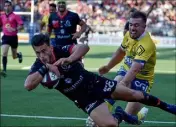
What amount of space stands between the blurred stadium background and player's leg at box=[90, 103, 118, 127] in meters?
2.66

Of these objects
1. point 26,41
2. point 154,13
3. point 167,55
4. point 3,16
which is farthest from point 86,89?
point 154,13

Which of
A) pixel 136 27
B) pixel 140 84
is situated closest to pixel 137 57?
pixel 136 27

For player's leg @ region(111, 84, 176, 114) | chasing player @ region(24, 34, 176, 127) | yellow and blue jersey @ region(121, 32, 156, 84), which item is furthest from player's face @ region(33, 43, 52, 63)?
yellow and blue jersey @ region(121, 32, 156, 84)

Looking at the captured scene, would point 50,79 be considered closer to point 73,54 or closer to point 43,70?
point 43,70

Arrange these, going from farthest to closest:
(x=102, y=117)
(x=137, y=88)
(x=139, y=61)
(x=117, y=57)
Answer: (x=117, y=57), (x=137, y=88), (x=139, y=61), (x=102, y=117)

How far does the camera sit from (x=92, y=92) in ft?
26.9

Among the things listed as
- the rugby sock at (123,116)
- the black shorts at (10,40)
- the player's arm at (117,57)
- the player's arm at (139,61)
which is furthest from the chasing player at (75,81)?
the black shorts at (10,40)

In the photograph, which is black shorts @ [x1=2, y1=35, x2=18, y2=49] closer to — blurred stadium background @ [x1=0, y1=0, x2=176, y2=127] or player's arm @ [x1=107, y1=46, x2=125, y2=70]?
blurred stadium background @ [x1=0, y1=0, x2=176, y2=127]

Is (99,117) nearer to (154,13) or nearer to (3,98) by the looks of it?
(3,98)

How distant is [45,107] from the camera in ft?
42.0

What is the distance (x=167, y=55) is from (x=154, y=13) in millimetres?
12852

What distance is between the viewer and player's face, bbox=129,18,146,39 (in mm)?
8898

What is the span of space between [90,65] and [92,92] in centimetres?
1564

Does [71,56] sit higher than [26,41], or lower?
higher
